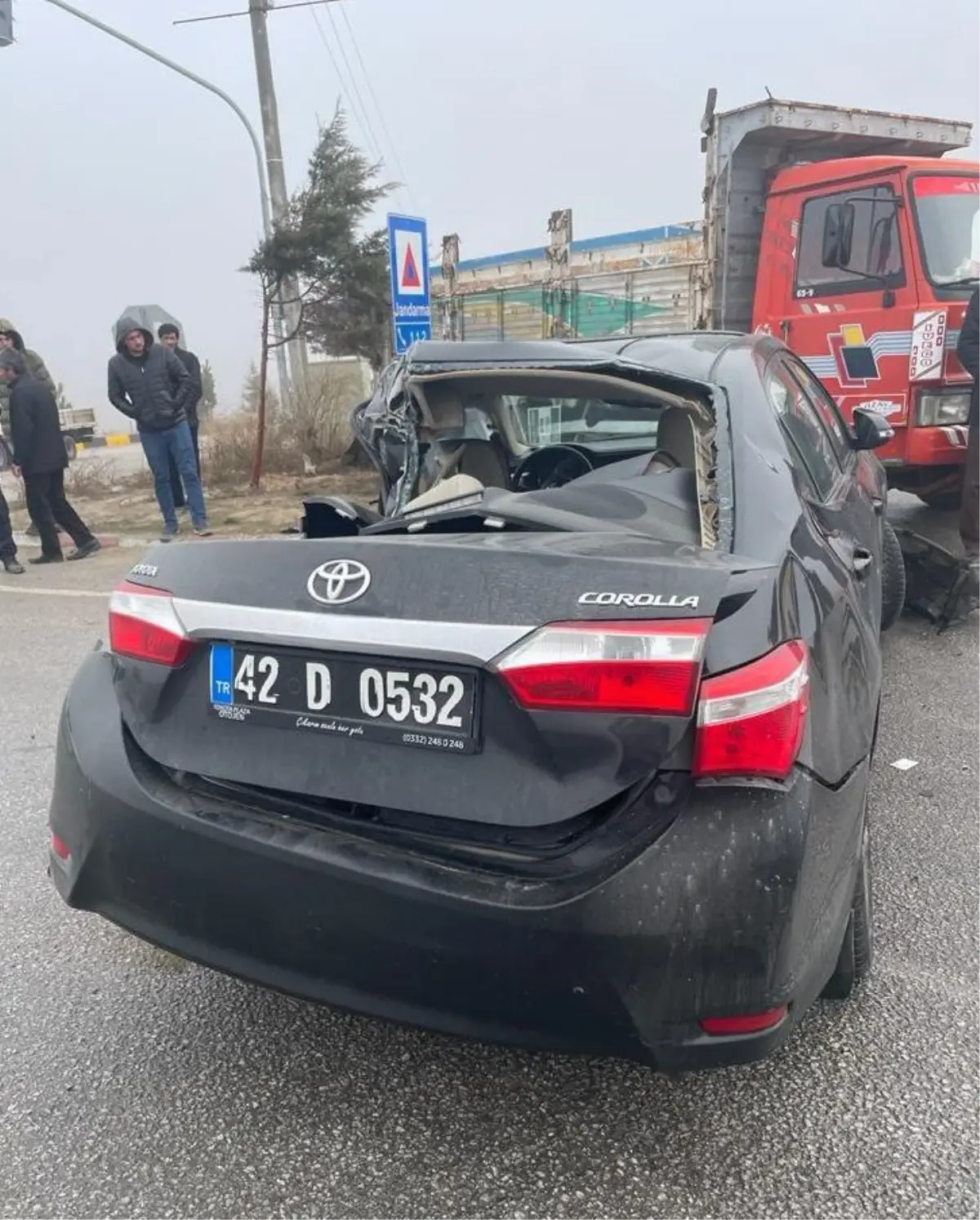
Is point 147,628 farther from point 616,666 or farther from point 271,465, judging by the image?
A: point 271,465

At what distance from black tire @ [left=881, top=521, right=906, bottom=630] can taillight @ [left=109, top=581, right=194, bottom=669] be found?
3.35 meters

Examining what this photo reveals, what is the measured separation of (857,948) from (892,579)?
261 cm

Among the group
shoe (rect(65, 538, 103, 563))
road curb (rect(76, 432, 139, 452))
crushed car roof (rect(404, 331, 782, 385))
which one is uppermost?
crushed car roof (rect(404, 331, 782, 385))

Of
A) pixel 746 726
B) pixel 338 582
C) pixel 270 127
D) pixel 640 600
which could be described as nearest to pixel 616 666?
pixel 640 600

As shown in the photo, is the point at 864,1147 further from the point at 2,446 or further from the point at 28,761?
the point at 2,446

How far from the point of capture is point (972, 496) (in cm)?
555

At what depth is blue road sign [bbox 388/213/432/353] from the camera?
7.88m

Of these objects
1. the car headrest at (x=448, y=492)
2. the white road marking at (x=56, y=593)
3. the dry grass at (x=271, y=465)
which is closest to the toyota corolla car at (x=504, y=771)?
the car headrest at (x=448, y=492)

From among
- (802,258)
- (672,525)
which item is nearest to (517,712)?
(672,525)

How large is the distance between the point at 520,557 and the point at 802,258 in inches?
233

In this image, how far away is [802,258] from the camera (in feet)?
22.2

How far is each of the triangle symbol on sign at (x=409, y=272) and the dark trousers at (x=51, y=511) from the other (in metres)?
3.22

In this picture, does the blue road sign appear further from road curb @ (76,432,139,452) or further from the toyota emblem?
road curb @ (76,432,139,452)

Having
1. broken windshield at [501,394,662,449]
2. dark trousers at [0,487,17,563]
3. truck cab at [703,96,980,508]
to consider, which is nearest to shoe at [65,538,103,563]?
dark trousers at [0,487,17,563]
